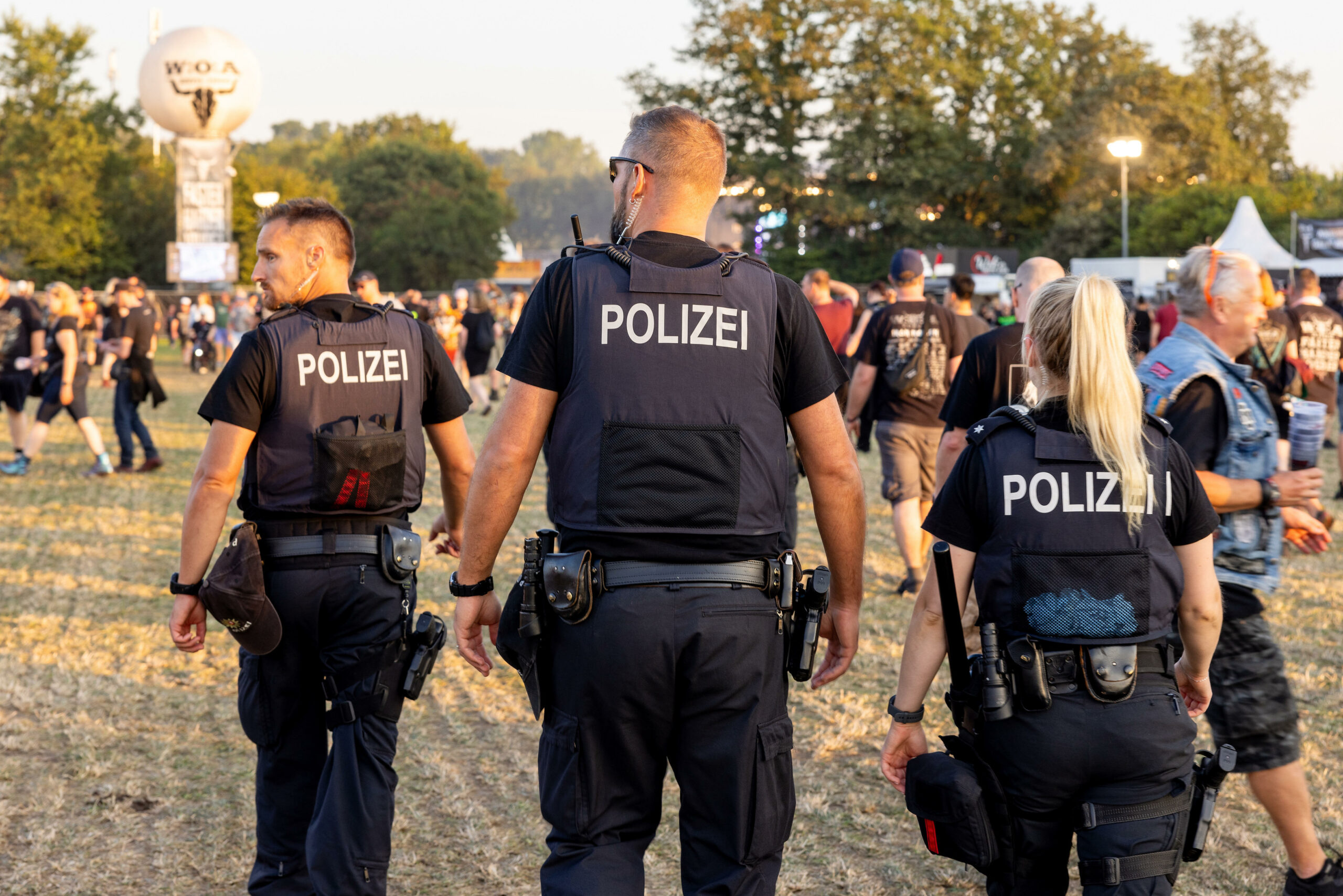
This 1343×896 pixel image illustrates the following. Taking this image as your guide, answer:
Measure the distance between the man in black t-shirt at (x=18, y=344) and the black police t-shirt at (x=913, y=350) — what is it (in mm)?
8463

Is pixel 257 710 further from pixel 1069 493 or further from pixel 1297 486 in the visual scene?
pixel 1297 486

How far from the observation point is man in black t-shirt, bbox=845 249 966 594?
7.73 metres

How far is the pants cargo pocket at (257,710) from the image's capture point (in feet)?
11.2

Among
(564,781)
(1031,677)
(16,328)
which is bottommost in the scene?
(564,781)

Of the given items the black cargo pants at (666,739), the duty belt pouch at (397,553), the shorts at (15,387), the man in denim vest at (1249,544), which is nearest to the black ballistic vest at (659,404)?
the black cargo pants at (666,739)

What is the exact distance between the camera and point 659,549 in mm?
Result: 2594

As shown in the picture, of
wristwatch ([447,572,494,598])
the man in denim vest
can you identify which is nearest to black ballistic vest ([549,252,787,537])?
wristwatch ([447,572,494,598])

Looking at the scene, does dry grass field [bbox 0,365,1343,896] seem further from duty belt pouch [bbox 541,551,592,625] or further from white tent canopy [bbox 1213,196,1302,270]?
white tent canopy [bbox 1213,196,1302,270]

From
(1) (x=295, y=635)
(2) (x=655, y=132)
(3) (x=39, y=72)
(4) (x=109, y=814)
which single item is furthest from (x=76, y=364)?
(3) (x=39, y=72)

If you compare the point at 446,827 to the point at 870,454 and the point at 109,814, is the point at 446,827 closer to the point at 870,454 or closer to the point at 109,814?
the point at 109,814

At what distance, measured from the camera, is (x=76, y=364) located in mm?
12312

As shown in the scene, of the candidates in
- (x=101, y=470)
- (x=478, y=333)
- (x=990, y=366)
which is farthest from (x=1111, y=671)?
(x=478, y=333)

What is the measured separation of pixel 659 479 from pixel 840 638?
0.66 meters

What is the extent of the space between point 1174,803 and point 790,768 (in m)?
0.81
